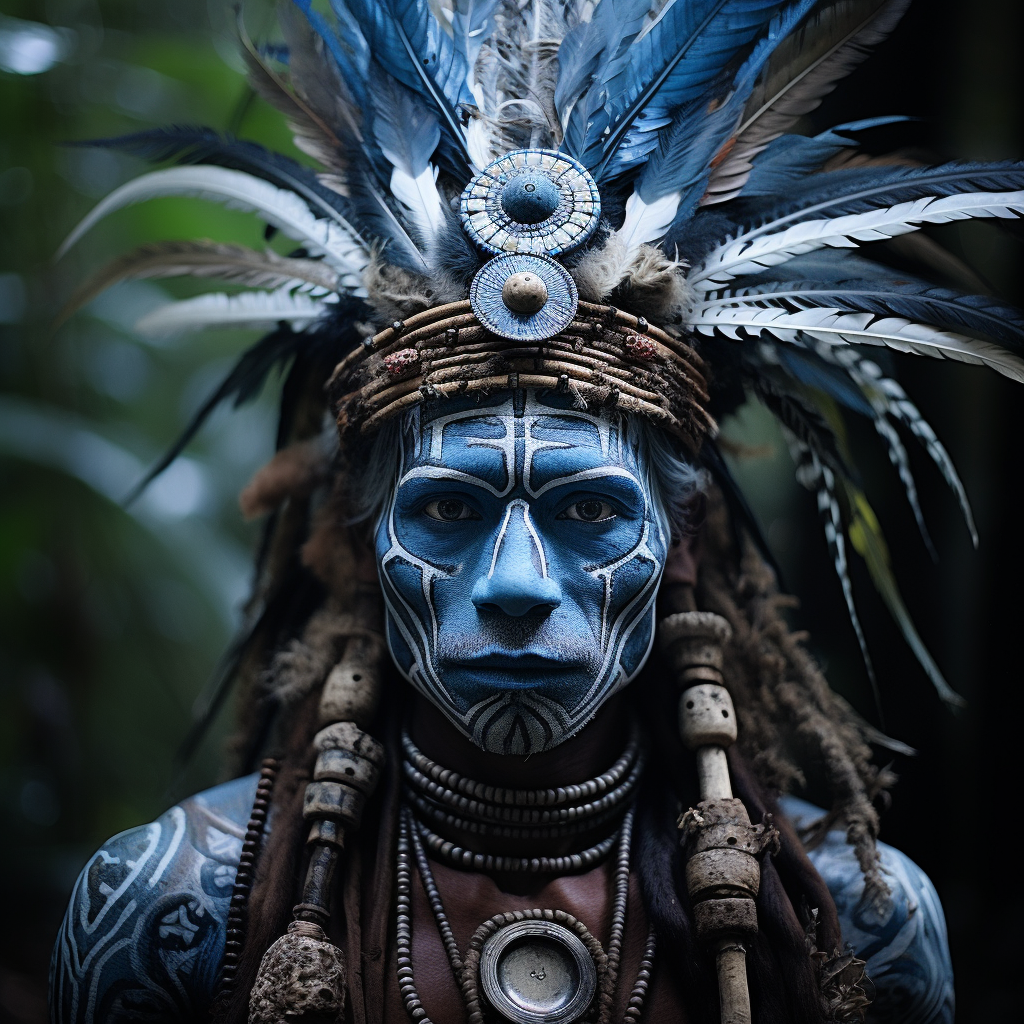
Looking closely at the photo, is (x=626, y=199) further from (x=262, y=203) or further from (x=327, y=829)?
(x=327, y=829)

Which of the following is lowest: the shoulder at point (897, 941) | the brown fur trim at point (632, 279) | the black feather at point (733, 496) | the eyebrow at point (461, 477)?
the shoulder at point (897, 941)

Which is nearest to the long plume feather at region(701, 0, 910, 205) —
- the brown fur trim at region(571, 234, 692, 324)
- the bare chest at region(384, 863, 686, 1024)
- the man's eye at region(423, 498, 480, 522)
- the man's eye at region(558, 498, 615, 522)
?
the brown fur trim at region(571, 234, 692, 324)

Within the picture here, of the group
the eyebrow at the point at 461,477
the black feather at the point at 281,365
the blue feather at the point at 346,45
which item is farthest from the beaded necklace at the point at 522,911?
the blue feather at the point at 346,45

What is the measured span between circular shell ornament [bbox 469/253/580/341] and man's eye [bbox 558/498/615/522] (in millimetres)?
267

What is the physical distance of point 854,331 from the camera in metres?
1.69

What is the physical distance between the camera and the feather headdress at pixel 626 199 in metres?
1.67

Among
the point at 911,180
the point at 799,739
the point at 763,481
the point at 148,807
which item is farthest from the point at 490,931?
the point at 763,481

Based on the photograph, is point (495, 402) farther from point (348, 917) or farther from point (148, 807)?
point (148, 807)

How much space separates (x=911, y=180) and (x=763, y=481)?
2626 mm

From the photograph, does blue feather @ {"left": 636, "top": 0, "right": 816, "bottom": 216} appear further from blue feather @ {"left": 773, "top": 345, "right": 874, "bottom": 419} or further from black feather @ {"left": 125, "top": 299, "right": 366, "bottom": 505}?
black feather @ {"left": 125, "top": 299, "right": 366, "bottom": 505}

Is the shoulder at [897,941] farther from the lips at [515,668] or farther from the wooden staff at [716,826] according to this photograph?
the lips at [515,668]

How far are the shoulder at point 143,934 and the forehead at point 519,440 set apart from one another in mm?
778

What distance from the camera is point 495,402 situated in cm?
164

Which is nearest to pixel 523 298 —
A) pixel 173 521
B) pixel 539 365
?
pixel 539 365
